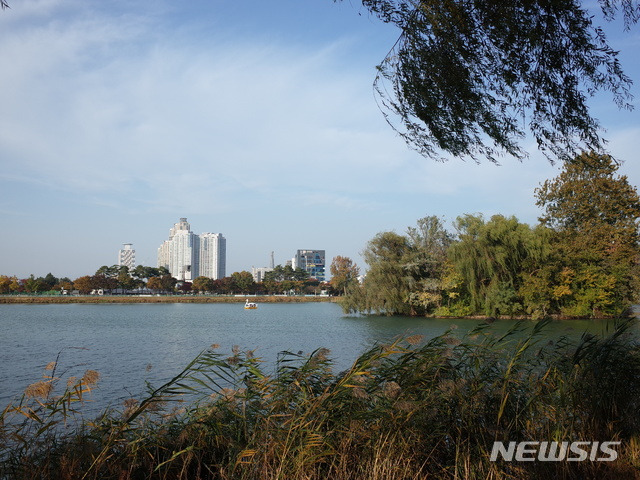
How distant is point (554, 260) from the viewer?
31.8m

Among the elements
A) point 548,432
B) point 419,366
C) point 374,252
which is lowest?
point 548,432

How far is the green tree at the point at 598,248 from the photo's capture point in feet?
99.1

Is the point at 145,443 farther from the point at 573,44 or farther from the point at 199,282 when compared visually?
the point at 199,282

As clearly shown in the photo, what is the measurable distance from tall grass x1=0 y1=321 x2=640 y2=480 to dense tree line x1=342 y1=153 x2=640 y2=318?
28400 millimetres

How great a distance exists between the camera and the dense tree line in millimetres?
30422

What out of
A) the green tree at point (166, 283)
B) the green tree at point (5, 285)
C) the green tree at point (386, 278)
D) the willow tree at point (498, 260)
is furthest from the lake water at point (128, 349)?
the green tree at point (166, 283)

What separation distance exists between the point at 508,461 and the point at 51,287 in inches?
4800

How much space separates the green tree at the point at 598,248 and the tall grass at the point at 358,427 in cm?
2927

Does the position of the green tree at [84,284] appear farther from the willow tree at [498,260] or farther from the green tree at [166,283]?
the willow tree at [498,260]

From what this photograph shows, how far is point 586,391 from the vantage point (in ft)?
13.6

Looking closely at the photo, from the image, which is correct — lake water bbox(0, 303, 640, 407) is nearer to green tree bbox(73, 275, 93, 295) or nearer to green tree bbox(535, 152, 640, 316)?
green tree bbox(535, 152, 640, 316)

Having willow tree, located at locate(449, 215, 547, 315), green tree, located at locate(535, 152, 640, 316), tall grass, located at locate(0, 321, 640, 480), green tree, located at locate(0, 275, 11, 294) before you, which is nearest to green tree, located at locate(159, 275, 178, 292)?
green tree, located at locate(0, 275, 11, 294)

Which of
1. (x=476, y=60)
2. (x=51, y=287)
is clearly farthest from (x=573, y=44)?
(x=51, y=287)

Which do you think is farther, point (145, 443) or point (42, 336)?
point (42, 336)
